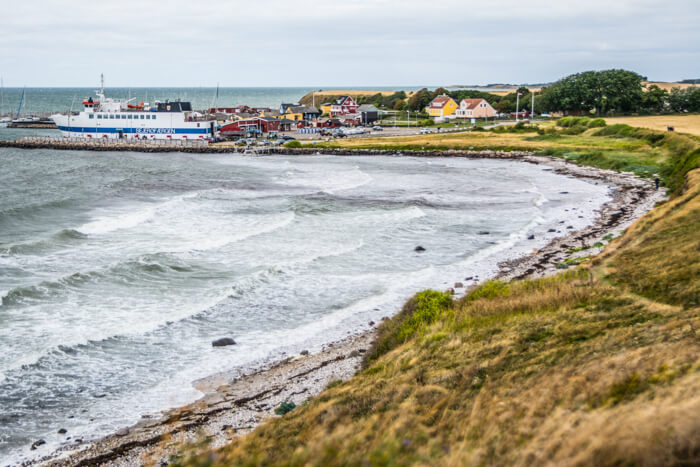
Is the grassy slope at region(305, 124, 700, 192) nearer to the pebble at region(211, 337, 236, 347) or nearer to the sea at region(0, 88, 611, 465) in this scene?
the sea at region(0, 88, 611, 465)

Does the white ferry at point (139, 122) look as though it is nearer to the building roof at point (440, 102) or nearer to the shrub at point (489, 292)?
the building roof at point (440, 102)

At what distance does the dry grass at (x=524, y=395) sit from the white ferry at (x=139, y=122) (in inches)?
3405

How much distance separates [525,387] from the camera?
34.8 feet

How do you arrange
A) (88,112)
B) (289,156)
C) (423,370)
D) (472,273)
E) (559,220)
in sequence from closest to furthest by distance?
1. (423,370)
2. (472,273)
3. (559,220)
4. (289,156)
5. (88,112)

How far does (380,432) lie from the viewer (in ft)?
30.7

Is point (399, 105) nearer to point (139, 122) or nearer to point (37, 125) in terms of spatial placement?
point (139, 122)

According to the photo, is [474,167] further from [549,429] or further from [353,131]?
[549,429]

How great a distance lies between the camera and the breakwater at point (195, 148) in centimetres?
8012

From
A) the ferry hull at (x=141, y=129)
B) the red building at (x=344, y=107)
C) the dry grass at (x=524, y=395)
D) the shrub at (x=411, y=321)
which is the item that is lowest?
the shrub at (x=411, y=321)

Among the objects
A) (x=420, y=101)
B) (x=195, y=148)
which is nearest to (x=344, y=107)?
(x=420, y=101)

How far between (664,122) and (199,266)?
8670cm

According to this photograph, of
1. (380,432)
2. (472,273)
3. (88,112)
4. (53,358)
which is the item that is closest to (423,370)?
(380,432)

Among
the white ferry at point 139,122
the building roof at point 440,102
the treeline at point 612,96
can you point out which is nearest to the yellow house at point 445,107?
the building roof at point 440,102

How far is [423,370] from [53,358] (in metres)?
12.0
